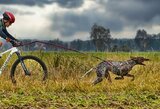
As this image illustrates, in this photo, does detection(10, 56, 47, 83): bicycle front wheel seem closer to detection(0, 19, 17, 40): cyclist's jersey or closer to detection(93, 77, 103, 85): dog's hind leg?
detection(0, 19, 17, 40): cyclist's jersey

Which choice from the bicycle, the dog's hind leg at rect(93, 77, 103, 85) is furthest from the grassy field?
the bicycle

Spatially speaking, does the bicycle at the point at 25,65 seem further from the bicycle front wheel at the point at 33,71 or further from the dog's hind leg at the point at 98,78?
the dog's hind leg at the point at 98,78

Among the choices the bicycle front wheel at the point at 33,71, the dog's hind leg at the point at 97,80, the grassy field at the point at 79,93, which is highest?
the bicycle front wheel at the point at 33,71

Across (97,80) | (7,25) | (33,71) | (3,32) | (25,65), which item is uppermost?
(7,25)

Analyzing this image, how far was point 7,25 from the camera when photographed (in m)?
12.7

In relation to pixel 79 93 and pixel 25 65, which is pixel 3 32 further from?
pixel 79 93

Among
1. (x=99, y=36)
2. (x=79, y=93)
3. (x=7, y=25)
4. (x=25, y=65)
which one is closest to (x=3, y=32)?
(x=7, y=25)

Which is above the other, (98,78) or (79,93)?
(98,78)

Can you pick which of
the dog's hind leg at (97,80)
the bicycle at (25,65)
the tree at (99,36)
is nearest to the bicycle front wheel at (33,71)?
the bicycle at (25,65)

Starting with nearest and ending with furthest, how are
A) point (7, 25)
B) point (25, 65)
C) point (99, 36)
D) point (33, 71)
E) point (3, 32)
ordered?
point (3, 32) < point (7, 25) < point (25, 65) < point (33, 71) < point (99, 36)

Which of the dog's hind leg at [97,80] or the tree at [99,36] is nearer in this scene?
the dog's hind leg at [97,80]

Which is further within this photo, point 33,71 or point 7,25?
point 33,71

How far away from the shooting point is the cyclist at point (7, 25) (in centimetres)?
1255

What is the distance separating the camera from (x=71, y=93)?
11.1m
